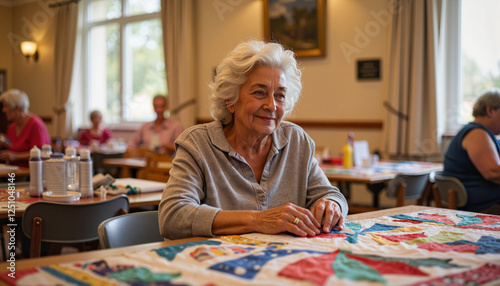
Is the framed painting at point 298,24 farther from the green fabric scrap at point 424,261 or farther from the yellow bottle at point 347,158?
the green fabric scrap at point 424,261

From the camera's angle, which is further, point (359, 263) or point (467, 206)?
point (467, 206)

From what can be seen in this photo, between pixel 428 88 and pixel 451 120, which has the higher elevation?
pixel 428 88

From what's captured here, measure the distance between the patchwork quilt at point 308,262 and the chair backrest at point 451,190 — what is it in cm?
182

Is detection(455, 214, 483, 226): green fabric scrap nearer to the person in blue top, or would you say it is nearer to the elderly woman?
the elderly woman

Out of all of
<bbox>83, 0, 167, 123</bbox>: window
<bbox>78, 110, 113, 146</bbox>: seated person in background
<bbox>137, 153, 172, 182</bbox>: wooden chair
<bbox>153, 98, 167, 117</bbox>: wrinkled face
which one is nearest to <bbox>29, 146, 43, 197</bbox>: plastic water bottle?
<bbox>137, 153, 172, 182</bbox>: wooden chair

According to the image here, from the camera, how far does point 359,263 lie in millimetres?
1258

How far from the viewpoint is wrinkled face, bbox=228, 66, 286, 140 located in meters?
1.98

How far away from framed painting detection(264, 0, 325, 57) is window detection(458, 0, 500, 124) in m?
1.68

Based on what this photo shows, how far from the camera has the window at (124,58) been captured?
8688mm

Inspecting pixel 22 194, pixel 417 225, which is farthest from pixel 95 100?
pixel 417 225

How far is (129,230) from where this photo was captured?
6.02ft

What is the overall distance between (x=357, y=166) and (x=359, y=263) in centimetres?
322

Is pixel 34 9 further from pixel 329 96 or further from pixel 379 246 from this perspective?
pixel 379 246

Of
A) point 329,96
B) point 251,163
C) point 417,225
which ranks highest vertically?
point 329,96
